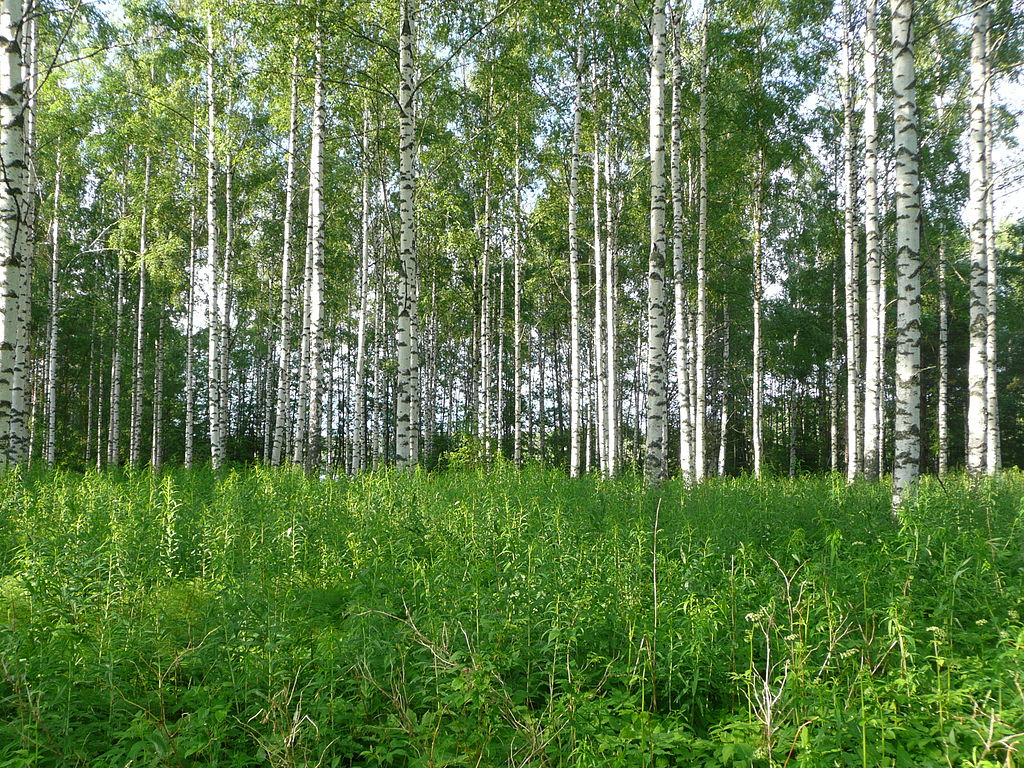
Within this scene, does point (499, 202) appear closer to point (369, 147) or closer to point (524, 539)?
point (369, 147)

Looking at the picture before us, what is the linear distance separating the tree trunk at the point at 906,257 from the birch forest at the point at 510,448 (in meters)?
0.04

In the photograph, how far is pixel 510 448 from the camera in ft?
98.3

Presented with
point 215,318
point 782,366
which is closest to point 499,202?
point 215,318

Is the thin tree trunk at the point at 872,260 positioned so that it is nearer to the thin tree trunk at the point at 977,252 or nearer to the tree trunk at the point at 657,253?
the thin tree trunk at the point at 977,252

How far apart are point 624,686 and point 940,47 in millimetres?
19840

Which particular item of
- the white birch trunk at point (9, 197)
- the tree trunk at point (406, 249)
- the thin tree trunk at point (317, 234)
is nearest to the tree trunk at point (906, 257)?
the tree trunk at point (406, 249)

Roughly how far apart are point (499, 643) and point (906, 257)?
21.0 feet

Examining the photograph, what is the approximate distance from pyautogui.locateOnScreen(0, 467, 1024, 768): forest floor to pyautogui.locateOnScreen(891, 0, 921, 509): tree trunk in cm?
82

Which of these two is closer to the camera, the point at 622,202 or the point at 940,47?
the point at 940,47

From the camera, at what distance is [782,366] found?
1172 inches

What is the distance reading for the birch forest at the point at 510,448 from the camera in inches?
97.6

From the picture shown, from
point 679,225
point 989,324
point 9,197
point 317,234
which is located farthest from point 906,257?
point 989,324

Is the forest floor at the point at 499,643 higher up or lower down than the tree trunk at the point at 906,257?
lower down

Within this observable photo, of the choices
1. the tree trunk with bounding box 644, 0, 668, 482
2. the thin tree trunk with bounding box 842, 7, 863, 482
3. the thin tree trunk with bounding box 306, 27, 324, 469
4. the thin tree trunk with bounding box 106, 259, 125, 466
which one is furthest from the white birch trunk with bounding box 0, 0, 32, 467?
the thin tree trunk with bounding box 842, 7, 863, 482
